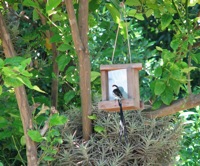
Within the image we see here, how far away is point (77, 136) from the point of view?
364 cm

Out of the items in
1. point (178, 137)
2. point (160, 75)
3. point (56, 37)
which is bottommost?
point (178, 137)

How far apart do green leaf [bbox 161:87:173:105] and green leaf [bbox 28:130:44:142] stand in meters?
0.72

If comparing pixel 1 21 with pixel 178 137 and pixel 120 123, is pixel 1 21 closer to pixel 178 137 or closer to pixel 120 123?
pixel 120 123

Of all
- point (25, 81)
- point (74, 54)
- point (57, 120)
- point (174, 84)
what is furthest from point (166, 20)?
point (25, 81)

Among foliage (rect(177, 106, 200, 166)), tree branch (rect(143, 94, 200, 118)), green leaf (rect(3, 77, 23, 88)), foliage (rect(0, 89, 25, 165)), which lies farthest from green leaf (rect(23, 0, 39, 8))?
foliage (rect(177, 106, 200, 166))

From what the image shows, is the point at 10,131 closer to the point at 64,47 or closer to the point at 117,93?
the point at 64,47

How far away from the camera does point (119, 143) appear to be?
3.55 m

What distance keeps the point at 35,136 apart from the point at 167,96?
0.77 metres

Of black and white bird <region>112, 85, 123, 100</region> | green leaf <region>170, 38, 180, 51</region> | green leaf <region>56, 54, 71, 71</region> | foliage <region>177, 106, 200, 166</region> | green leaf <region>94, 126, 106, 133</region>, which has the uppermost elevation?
green leaf <region>170, 38, 180, 51</region>

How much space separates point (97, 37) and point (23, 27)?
0.54m

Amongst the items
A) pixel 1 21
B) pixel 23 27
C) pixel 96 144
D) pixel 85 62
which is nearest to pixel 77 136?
pixel 96 144

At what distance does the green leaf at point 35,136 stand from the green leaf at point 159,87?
68 centimetres

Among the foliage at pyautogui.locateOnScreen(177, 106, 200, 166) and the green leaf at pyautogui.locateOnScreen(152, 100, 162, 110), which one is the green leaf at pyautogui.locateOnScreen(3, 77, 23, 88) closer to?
the green leaf at pyautogui.locateOnScreen(152, 100, 162, 110)

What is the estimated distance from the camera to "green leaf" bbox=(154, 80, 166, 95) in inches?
137
